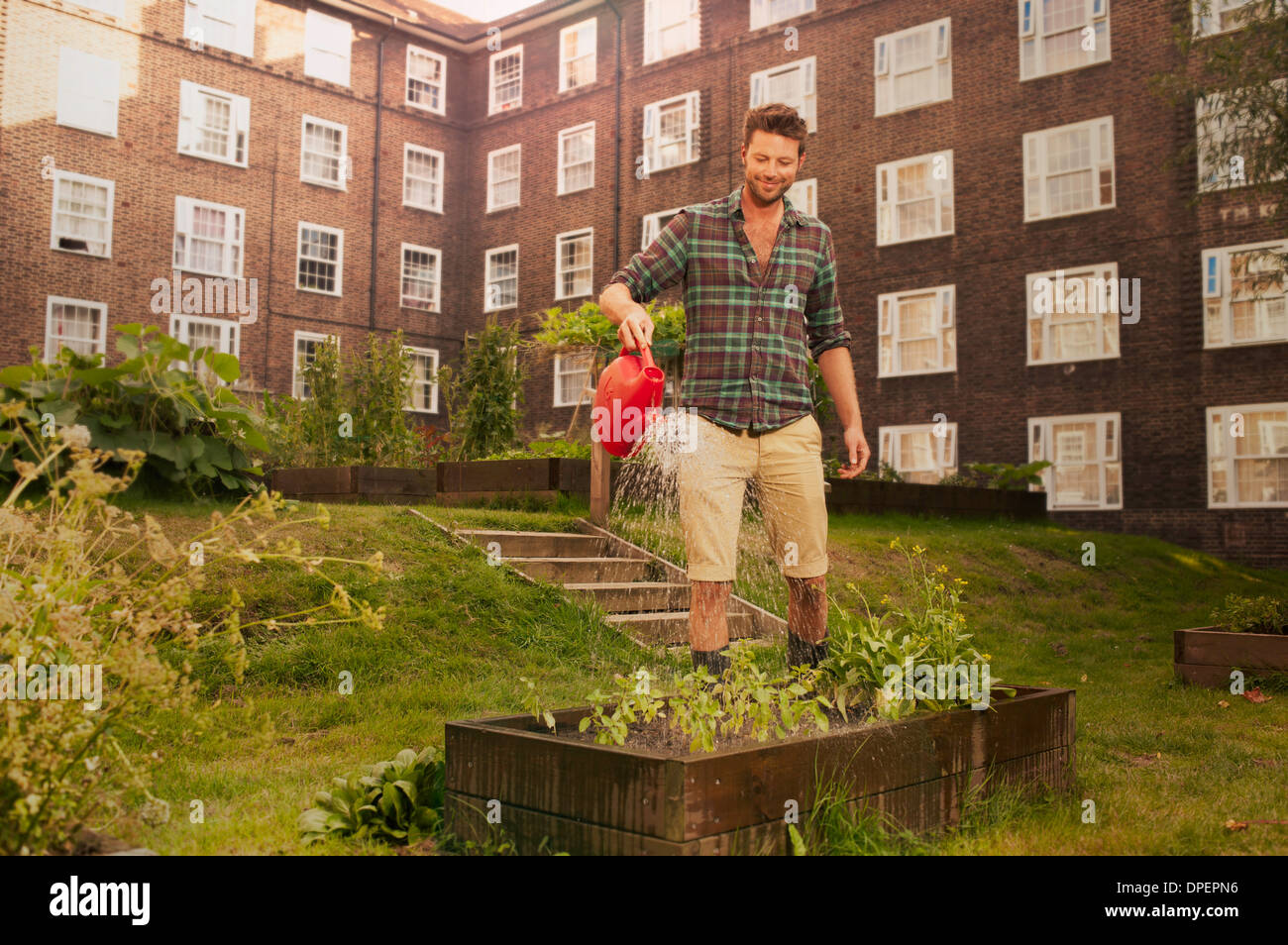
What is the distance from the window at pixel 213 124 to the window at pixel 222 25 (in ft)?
3.76

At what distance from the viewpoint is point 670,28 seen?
26219 mm

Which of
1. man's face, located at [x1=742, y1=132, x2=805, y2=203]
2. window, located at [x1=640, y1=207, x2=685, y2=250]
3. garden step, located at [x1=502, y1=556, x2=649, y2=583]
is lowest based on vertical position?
garden step, located at [x1=502, y1=556, x2=649, y2=583]

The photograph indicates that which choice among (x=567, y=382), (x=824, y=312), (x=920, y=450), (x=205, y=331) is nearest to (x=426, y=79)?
(x=205, y=331)

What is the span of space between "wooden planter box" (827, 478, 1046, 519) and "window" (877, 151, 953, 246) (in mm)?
6826

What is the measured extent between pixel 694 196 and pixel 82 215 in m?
13.7

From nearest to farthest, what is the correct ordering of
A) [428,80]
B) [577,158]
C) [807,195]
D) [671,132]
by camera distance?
[807,195]
[671,132]
[577,158]
[428,80]

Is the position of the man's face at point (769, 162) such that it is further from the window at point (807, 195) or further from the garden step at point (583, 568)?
the window at point (807, 195)

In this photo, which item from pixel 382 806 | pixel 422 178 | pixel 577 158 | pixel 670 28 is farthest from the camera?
pixel 422 178

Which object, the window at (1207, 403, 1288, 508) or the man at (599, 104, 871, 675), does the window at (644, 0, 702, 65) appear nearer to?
the window at (1207, 403, 1288, 508)

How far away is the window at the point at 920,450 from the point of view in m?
20.8

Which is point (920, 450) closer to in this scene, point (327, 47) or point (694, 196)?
point (694, 196)

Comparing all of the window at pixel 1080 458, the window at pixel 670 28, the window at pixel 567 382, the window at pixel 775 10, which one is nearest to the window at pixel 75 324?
the window at pixel 567 382

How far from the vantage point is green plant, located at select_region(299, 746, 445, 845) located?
3.11m

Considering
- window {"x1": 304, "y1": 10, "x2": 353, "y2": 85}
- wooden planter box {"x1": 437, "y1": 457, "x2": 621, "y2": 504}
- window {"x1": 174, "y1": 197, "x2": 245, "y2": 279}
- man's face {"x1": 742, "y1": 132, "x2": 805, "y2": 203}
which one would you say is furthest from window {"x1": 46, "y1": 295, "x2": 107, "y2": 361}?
man's face {"x1": 742, "y1": 132, "x2": 805, "y2": 203}
